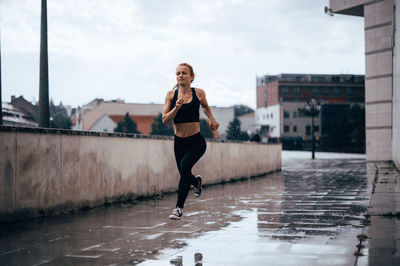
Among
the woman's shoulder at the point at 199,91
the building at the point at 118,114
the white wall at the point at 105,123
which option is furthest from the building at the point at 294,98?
the woman's shoulder at the point at 199,91

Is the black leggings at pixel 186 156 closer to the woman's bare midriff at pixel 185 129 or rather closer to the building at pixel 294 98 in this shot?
the woman's bare midriff at pixel 185 129

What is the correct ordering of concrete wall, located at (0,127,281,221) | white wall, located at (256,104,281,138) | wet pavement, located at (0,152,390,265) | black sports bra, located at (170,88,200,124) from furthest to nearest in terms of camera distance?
white wall, located at (256,104,281,138) < concrete wall, located at (0,127,281,221) < black sports bra, located at (170,88,200,124) < wet pavement, located at (0,152,390,265)

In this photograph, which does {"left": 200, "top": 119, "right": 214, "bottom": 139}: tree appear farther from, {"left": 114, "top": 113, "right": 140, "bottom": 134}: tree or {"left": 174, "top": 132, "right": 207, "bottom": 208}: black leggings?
{"left": 174, "top": 132, "right": 207, "bottom": 208}: black leggings

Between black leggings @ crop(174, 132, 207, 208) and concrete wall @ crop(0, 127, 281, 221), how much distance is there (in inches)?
91.0

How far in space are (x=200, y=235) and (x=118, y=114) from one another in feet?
404

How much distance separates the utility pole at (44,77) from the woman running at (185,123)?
5208 mm

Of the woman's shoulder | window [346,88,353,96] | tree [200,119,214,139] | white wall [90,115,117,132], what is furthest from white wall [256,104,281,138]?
the woman's shoulder

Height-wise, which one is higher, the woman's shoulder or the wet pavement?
the woman's shoulder

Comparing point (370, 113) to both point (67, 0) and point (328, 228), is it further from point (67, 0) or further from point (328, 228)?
point (328, 228)

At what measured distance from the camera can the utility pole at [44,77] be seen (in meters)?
10.8

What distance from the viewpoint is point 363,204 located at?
27.6 ft

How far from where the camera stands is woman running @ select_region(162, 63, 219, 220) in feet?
20.3

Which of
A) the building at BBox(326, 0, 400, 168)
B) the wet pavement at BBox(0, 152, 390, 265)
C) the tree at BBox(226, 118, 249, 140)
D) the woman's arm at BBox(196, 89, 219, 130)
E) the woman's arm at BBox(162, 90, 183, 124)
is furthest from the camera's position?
the building at BBox(326, 0, 400, 168)

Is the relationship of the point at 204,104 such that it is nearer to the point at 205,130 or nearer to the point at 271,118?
the point at 205,130
